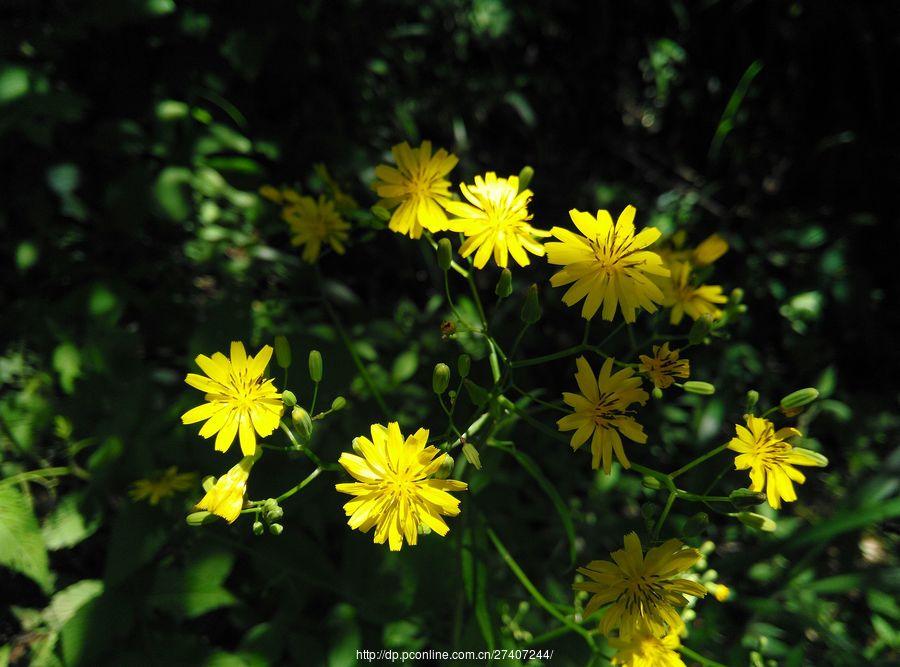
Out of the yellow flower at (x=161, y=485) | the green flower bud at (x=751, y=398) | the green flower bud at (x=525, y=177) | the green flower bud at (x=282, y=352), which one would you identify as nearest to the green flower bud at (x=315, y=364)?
the green flower bud at (x=282, y=352)

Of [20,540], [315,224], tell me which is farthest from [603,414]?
[20,540]

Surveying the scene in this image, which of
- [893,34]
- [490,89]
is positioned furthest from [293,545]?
[893,34]

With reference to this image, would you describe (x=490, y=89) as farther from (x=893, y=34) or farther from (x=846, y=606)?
(x=846, y=606)

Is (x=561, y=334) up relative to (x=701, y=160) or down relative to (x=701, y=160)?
down

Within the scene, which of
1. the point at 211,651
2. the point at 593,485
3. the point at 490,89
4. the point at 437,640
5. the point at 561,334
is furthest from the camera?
the point at 490,89

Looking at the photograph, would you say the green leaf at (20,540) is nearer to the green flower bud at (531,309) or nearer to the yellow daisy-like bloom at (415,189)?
the yellow daisy-like bloom at (415,189)

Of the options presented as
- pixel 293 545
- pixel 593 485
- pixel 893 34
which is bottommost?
pixel 293 545
